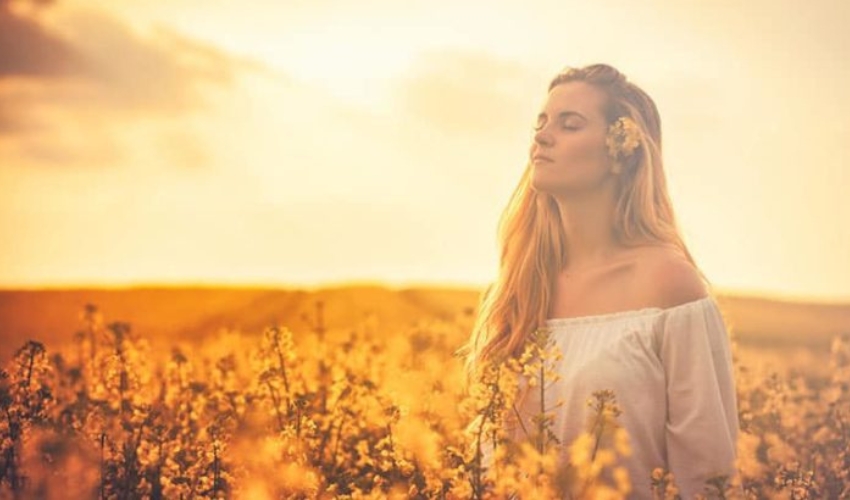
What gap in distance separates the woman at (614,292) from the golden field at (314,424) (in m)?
0.17

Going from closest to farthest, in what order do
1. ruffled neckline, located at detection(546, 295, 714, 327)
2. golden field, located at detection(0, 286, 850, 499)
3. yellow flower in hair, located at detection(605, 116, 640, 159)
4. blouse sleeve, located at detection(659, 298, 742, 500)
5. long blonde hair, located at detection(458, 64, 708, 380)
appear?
golden field, located at detection(0, 286, 850, 499), blouse sleeve, located at detection(659, 298, 742, 500), ruffled neckline, located at detection(546, 295, 714, 327), yellow flower in hair, located at detection(605, 116, 640, 159), long blonde hair, located at detection(458, 64, 708, 380)

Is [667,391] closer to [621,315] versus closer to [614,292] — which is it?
[621,315]

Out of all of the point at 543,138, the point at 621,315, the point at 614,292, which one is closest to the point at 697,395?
the point at 621,315

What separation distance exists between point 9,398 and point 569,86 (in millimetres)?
2464

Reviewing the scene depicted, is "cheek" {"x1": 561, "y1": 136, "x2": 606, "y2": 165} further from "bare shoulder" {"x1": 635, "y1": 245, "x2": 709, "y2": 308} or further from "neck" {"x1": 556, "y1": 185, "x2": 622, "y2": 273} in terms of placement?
"bare shoulder" {"x1": 635, "y1": 245, "x2": 709, "y2": 308}

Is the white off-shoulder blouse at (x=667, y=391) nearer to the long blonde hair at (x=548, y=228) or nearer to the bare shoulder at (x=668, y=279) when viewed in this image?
the bare shoulder at (x=668, y=279)

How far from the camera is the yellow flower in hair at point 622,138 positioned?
434 cm

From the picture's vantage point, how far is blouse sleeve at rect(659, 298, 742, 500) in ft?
13.0

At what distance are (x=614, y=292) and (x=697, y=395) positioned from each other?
55 cm

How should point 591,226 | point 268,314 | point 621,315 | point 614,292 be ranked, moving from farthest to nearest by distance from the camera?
point 268,314 → point 591,226 → point 614,292 → point 621,315

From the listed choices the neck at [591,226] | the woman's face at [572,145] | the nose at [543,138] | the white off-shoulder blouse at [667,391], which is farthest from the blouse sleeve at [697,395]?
the nose at [543,138]

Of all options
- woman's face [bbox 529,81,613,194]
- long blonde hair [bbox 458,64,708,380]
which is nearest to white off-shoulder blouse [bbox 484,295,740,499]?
long blonde hair [bbox 458,64,708,380]

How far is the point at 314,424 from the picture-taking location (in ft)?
13.6

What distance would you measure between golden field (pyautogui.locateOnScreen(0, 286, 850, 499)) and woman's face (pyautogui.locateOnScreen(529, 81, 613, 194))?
0.69 metres
